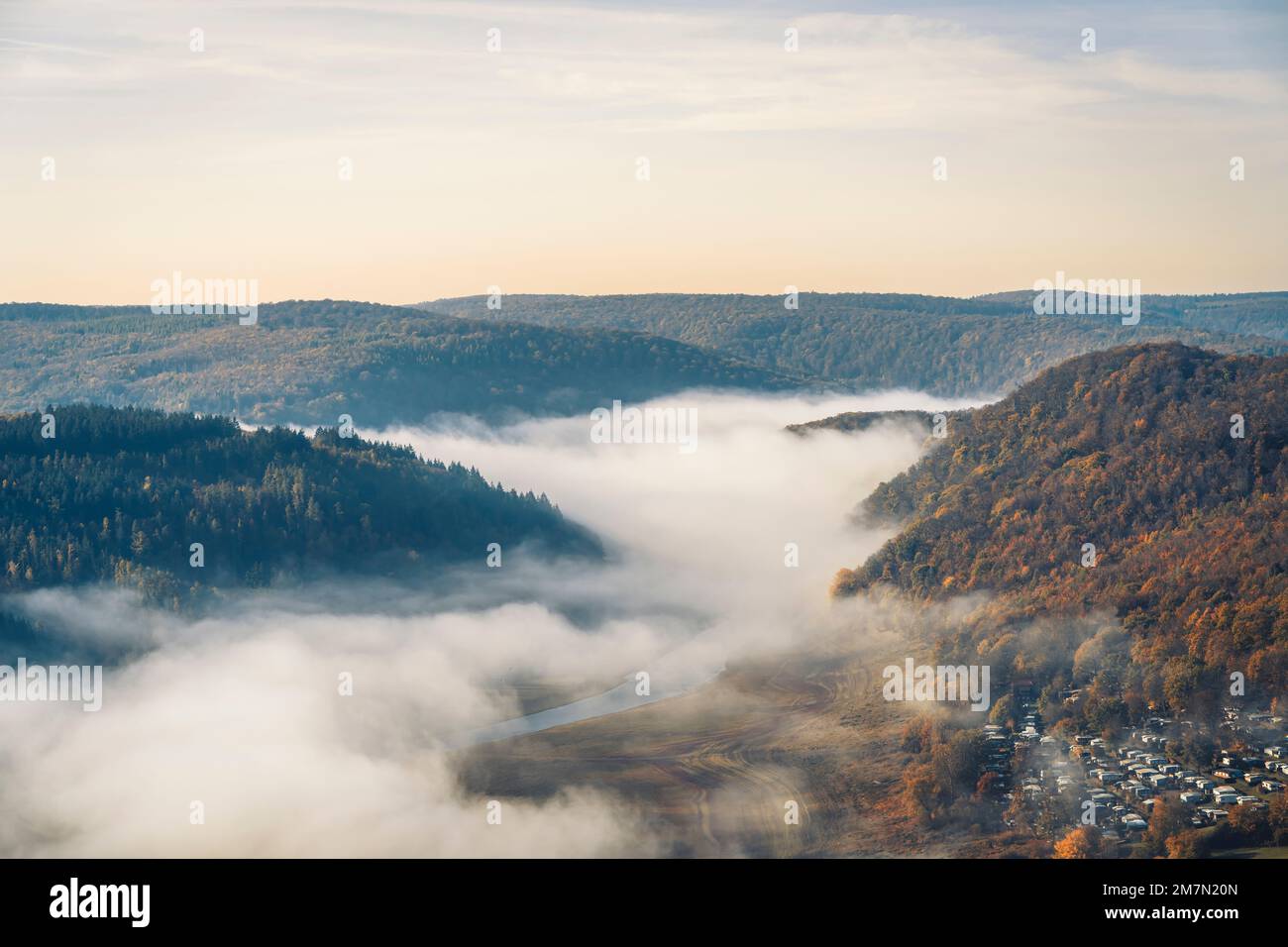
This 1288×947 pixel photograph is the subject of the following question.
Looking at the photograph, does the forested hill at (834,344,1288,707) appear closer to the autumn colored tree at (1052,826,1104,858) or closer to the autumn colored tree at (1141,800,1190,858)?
the autumn colored tree at (1141,800,1190,858)

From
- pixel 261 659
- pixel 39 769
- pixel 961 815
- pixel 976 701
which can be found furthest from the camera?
pixel 261 659

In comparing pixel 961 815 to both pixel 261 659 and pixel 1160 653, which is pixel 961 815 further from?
pixel 261 659

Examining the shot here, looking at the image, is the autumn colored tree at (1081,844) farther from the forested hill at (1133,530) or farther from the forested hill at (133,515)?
the forested hill at (133,515)

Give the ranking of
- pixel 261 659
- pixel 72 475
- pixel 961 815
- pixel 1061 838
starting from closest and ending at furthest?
pixel 1061 838 < pixel 961 815 < pixel 261 659 < pixel 72 475

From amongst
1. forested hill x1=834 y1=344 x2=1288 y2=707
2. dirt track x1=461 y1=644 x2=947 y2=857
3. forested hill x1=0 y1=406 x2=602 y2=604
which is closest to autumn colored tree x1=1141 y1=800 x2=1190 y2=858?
dirt track x1=461 y1=644 x2=947 y2=857

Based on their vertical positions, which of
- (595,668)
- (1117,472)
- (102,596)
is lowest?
(595,668)

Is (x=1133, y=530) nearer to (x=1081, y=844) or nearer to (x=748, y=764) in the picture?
(x=748, y=764)

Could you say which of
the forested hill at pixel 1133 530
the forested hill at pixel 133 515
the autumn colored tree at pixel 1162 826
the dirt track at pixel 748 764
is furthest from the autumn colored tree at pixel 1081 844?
the forested hill at pixel 133 515

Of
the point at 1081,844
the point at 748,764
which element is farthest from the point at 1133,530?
the point at 1081,844
